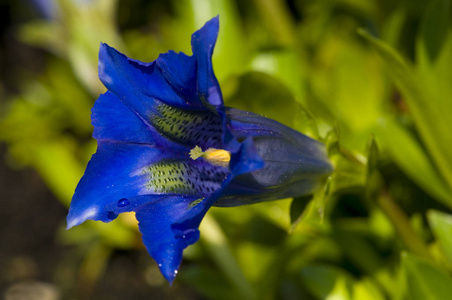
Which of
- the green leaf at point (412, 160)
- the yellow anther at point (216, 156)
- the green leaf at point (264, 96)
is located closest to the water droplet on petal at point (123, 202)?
the yellow anther at point (216, 156)

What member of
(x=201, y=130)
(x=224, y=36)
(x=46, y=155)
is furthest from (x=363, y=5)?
(x=46, y=155)

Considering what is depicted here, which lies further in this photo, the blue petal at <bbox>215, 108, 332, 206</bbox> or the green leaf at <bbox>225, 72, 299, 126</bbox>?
the green leaf at <bbox>225, 72, 299, 126</bbox>

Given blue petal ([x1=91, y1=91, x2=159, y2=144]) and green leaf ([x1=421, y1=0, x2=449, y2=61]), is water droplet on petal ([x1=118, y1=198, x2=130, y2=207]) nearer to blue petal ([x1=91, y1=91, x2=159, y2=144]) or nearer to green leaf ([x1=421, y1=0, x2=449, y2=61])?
blue petal ([x1=91, y1=91, x2=159, y2=144])

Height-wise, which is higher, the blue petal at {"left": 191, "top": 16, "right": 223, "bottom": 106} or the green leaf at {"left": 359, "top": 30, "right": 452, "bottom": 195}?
the blue petal at {"left": 191, "top": 16, "right": 223, "bottom": 106}

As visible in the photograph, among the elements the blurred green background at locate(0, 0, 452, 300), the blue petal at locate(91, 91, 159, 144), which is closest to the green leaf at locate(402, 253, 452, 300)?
the blurred green background at locate(0, 0, 452, 300)

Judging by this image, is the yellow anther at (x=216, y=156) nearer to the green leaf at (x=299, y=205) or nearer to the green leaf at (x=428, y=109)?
the green leaf at (x=299, y=205)

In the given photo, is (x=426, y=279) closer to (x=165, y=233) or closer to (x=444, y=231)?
(x=444, y=231)

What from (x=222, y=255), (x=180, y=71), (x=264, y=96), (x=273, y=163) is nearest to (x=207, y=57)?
(x=180, y=71)

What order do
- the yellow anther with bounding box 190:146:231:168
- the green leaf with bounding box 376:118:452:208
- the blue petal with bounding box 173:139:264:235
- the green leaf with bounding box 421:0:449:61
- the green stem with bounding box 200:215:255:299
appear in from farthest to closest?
the green stem with bounding box 200:215:255:299 → the green leaf with bounding box 376:118:452:208 → the green leaf with bounding box 421:0:449:61 → the yellow anther with bounding box 190:146:231:168 → the blue petal with bounding box 173:139:264:235

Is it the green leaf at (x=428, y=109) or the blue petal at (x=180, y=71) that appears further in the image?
the green leaf at (x=428, y=109)
